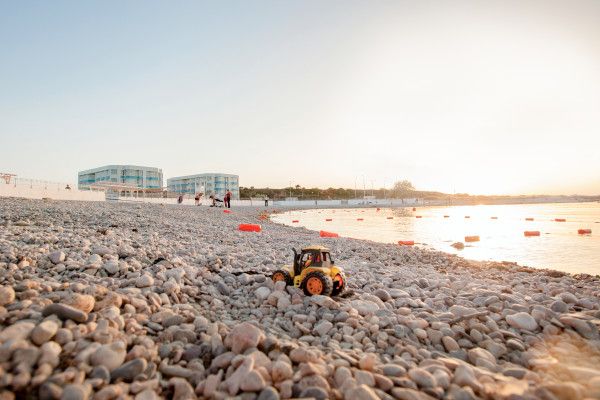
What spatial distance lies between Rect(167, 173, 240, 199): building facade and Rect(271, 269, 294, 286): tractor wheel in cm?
10540

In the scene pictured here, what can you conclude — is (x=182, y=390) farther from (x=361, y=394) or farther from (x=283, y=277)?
(x=283, y=277)

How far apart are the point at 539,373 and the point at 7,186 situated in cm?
4021

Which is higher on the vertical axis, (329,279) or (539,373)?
(329,279)

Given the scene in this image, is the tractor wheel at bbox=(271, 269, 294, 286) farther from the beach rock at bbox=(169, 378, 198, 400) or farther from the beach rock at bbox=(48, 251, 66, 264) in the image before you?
the beach rock at bbox=(48, 251, 66, 264)

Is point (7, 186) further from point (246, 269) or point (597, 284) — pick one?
point (597, 284)

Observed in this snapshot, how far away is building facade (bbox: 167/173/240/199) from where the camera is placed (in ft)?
367

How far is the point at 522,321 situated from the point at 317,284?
8.55 ft

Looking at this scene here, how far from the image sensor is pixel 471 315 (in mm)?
4059

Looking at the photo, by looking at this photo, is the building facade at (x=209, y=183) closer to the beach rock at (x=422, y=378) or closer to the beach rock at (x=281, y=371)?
the beach rock at (x=281, y=371)

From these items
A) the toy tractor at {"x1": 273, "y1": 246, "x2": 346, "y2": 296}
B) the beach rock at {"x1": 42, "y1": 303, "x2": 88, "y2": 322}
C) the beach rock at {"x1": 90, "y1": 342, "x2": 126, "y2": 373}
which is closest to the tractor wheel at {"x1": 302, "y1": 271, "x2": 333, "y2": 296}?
the toy tractor at {"x1": 273, "y1": 246, "x2": 346, "y2": 296}

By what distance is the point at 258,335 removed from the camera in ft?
9.80

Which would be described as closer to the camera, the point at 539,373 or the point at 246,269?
the point at 539,373

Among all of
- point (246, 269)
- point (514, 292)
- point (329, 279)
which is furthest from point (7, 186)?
point (514, 292)

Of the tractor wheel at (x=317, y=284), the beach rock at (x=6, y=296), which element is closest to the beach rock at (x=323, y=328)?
the tractor wheel at (x=317, y=284)
